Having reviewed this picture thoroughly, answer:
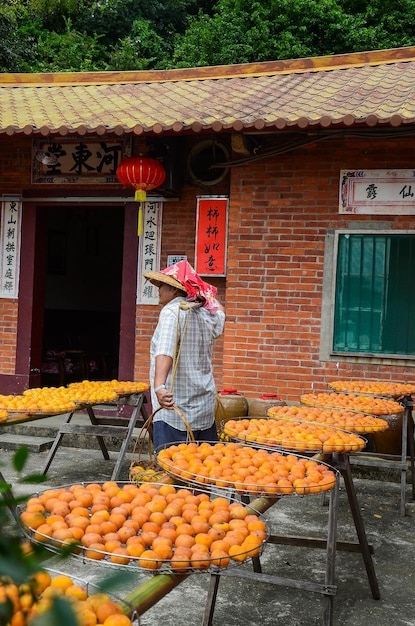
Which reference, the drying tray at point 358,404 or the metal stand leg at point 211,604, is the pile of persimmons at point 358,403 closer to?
the drying tray at point 358,404

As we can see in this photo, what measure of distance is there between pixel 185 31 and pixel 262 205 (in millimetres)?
15976

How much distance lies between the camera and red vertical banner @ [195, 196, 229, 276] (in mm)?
7336

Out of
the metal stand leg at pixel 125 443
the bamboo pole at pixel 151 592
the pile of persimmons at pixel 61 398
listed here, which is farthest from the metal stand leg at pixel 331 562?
the metal stand leg at pixel 125 443

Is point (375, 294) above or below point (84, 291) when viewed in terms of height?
above

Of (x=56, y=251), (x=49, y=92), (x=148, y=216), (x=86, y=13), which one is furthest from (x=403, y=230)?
(x=86, y=13)

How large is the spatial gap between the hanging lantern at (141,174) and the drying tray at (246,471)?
4371mm

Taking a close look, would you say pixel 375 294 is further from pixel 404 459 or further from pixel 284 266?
pixel 404 459

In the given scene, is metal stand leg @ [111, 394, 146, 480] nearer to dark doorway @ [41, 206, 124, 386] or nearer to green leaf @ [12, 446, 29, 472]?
green leaf @ [12, 446, 29, 472]

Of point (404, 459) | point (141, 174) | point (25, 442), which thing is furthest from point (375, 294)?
point (25, 442)

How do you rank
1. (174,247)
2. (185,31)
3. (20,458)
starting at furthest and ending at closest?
(185,31) → (174,247) → (20,458)

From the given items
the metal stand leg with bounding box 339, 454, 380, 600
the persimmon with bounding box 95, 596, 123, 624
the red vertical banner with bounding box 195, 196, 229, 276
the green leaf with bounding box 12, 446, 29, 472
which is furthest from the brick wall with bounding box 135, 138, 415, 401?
the green leaf with bounding box 12, 446, 29, 472

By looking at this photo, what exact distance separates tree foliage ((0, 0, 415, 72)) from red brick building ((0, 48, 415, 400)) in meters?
10.0

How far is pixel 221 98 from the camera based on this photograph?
782cm

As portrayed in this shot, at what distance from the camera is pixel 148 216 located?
25.4 ft
